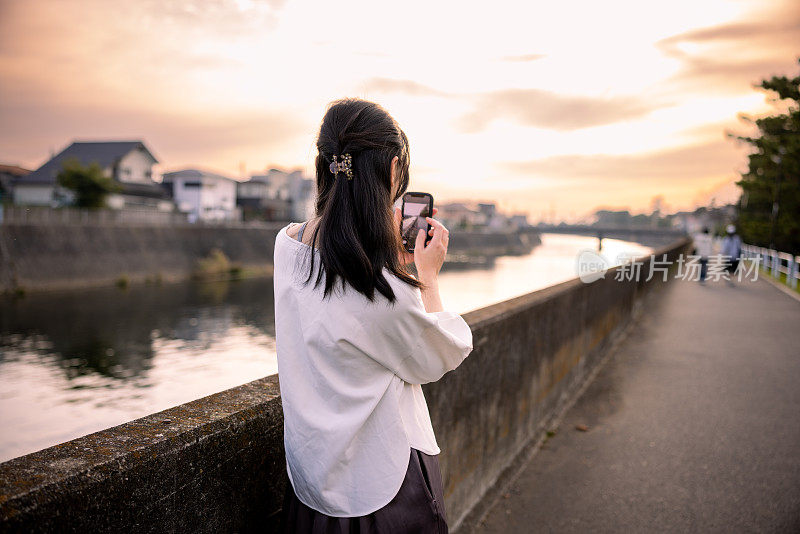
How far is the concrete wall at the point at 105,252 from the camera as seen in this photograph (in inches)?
1014

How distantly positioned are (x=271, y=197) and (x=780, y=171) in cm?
4757

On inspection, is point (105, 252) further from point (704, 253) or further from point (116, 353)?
point (704, 253)

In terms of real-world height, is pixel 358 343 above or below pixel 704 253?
above

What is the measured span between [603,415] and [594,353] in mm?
1802

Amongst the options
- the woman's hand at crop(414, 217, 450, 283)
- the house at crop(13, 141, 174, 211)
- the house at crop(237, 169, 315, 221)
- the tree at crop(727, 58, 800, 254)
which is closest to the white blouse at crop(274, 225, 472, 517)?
the woman's hand at crop(414, 217, 450, 283)

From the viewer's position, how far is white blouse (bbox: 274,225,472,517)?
129 cm

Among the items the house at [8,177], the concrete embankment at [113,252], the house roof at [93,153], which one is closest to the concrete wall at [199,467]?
the concrete embankment at [113,252]

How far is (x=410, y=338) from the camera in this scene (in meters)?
1.32

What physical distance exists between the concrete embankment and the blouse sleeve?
93.3 ft

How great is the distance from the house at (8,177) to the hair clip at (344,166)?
1827 inches

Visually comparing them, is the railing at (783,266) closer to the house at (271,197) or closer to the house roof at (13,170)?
the house at (271,197)

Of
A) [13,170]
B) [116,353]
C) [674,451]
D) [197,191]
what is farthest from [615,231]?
[674,451]

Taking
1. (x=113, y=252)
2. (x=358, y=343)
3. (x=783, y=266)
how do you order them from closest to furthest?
(x=358, y=343), (x=783, y=266), (x=113, y=252)

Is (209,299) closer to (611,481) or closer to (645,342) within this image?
(645,342)
